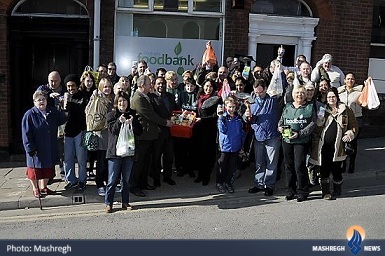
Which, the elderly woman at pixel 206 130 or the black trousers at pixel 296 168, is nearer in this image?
the black trousers at pixel 296 168

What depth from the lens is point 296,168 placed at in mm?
6871

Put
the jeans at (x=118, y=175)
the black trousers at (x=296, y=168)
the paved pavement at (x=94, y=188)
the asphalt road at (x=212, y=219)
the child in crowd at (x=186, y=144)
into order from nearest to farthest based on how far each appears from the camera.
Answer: the asphalt road at (x=212, y=219) < the jeans at (x=118, y=175) < the black trousers at (x=296, y=168) < the paved pavement at (x=94, y=188) < the child in crowd at (x=186, y=144)

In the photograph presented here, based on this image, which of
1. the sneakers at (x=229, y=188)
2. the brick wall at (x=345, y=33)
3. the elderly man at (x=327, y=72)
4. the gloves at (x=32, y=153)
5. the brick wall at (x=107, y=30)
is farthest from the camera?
the brick wall at (x=345, y=33)

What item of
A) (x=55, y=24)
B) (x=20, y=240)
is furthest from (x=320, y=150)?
(x=55, y=24)

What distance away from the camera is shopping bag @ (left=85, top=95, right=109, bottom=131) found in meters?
6.86

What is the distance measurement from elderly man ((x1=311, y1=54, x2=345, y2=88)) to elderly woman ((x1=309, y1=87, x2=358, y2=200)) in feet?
3.61

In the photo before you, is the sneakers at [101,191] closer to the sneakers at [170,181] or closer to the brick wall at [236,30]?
the sneakers at [170,181]

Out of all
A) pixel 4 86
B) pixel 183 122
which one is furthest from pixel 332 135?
pixel 4 86

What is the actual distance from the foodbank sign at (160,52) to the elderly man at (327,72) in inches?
106

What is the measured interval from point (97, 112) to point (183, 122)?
4.61 ft

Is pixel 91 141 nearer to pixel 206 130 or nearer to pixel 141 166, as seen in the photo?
pixel 141 166

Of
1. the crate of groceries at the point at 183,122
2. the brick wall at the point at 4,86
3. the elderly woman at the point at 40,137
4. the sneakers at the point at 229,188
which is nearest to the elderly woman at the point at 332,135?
the sneakers at the point at 229,188

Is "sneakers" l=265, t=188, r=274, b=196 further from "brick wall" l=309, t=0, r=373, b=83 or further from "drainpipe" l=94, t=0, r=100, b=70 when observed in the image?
"brick wall" l=309, t=0, r=373, b=83

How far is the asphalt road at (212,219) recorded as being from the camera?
5.62m
